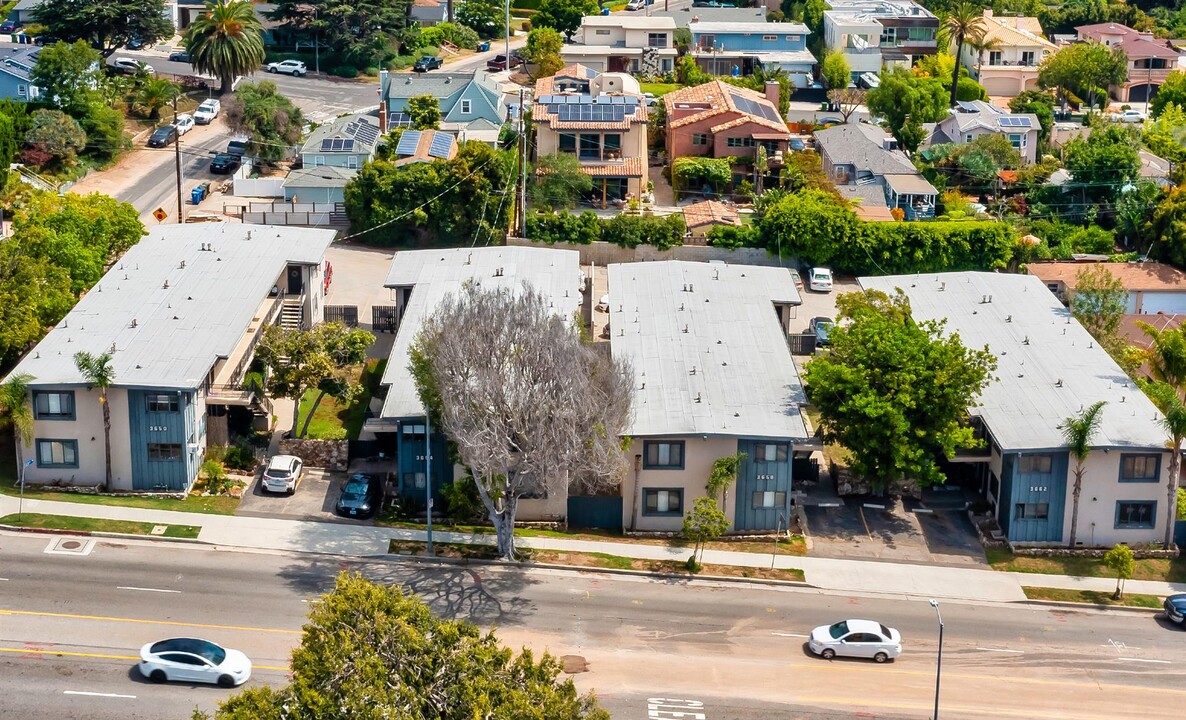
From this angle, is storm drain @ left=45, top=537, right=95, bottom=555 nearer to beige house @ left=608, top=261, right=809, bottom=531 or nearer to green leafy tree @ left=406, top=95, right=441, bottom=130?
beige house @ left=608, top=261, right=809, bottom=531

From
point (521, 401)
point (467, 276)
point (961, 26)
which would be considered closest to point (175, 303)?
point (467, 276)

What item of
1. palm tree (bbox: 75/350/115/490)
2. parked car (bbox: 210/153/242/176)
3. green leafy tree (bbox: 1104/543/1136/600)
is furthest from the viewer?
parked car (bbox: 210/153/242/176)

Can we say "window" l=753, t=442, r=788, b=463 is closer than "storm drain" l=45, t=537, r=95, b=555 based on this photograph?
No

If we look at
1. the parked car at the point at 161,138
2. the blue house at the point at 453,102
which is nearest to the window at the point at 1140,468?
the blue house at the point at 453,102

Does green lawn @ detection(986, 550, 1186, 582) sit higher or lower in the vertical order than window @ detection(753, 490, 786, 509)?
lower

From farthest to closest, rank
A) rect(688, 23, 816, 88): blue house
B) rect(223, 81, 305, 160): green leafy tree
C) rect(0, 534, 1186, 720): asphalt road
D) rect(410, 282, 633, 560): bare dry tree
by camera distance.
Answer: rect(688, 23, 816, 88): blue house, rect(223, 81, 305, 160): green leafy tree, rect(410, 282, 633, 560): bare dry tree, rect(0, 534, 1186, 720): asphalt road

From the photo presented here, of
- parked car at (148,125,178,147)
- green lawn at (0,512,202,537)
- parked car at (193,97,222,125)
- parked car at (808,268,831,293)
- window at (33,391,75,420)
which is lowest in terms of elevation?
green lawn at (0,512,202,537)

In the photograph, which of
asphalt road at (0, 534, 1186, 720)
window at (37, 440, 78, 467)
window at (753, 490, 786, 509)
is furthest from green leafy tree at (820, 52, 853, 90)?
window at (37, 440, 78, 467)

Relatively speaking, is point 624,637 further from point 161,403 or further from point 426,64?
point 426,64
